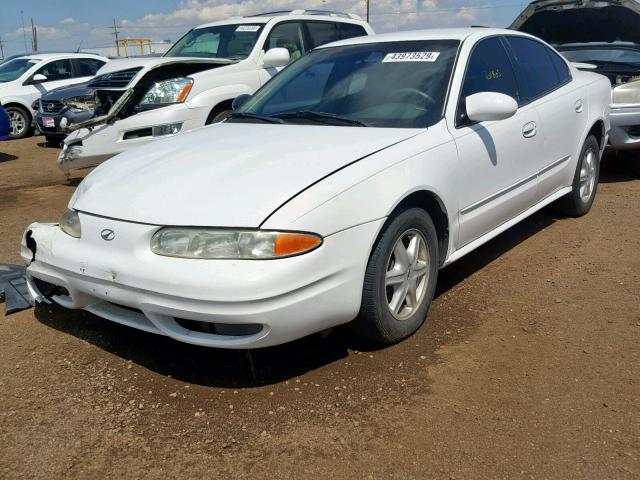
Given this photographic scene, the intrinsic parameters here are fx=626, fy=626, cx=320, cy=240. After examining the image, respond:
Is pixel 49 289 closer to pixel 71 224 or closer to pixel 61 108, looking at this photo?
pixel 71 224

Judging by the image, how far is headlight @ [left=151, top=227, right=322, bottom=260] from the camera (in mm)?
2527

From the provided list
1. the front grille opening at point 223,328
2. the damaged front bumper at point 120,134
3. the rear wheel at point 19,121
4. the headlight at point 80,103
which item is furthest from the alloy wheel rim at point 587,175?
the rear wheel at point 19,121

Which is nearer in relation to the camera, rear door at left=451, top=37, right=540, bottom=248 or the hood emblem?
the hood emblem

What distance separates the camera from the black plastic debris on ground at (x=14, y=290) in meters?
3.67

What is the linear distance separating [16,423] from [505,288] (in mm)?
2795

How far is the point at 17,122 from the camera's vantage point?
12.2 m

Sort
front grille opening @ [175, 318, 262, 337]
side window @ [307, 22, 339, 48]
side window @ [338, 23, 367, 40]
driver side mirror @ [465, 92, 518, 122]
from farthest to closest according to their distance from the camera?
side window @ [338, 23, 367, 40] < side window @ [307, 22, 339, 48] < driver side mirror @ [465, 92, 518, 122] < front grille opening @ [175, 318, 262, 337]

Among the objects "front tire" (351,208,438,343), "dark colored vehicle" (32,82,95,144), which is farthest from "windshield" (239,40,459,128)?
"dark colored vehicle" (32,82,95,144)

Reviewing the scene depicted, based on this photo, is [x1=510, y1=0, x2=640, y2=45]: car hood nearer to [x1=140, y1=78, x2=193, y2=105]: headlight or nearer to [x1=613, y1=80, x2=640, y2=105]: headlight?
[x1=613, y1=80, x2=640, y2=105]: headlight

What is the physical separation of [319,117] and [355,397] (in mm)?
1652

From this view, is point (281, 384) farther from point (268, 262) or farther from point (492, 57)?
point (492, 57)

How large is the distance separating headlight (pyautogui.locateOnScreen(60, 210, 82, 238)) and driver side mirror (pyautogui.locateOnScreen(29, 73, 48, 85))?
1027 centimetres

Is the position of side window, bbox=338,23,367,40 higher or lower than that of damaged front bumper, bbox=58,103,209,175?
higher

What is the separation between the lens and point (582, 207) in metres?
5.28
